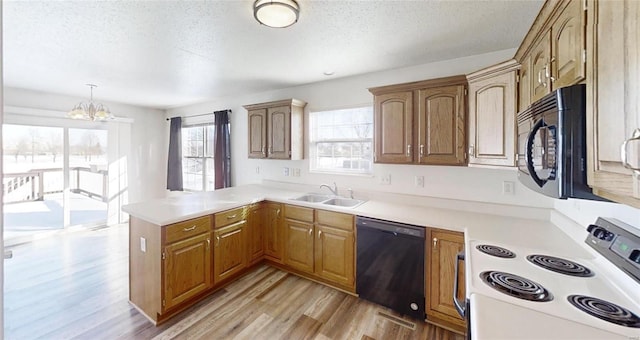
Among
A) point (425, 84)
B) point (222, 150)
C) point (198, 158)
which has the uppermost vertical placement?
point (425, 84)

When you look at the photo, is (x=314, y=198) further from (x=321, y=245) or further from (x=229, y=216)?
(x=229, y=216)

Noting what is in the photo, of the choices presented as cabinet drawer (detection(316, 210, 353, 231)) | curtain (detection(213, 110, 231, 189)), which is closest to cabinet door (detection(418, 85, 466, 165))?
cabinet drawer (detection(316, 210, 353, 231))

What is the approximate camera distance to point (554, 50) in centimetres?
126

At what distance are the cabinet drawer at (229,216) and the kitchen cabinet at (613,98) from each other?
2.59 metres

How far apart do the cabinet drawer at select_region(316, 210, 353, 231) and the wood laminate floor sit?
70cm

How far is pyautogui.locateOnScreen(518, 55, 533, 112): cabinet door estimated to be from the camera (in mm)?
1631

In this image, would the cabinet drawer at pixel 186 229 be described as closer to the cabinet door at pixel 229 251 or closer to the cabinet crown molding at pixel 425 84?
the cabinet door at pixel 229 251

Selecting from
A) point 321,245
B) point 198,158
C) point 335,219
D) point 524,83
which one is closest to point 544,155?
point 524,83

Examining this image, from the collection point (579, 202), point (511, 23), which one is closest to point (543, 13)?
point (511, 23)

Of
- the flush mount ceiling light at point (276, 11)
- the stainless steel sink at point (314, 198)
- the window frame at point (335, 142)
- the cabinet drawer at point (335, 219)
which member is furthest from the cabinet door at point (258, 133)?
the flush mount ceiling light at point (276, 11)

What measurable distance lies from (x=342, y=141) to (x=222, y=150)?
2.24m

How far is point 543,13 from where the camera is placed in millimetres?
1358

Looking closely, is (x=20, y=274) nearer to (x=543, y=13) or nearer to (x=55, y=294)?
(x=55, y=294)

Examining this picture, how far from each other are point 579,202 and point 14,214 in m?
6.91
